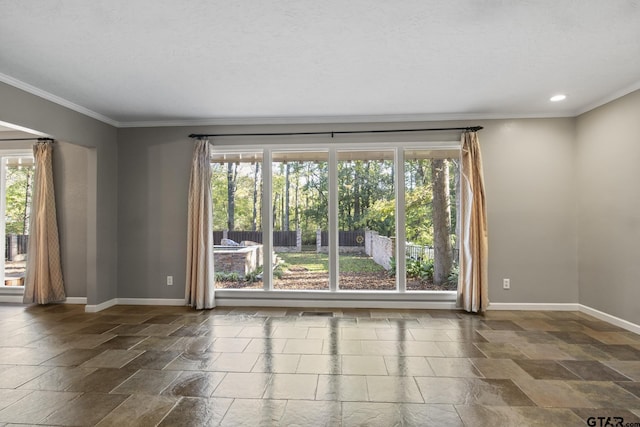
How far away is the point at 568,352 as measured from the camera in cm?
318

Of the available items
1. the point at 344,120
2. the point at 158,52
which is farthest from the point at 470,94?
the point at 158,52

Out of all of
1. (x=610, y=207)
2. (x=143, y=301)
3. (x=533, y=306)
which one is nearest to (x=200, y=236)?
(x=143, y=301)

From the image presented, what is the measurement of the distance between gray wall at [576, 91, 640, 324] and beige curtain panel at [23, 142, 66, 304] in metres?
7.13

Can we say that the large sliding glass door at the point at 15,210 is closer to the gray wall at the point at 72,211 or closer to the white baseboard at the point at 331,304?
the gray wall at the point at 72,211

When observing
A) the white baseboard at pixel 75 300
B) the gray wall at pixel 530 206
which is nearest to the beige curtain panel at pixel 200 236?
the white baseboard at pixel 75 300

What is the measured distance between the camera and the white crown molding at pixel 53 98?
3369 mm

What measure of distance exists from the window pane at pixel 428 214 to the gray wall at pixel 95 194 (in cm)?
415

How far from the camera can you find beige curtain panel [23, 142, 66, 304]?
4.89 meters

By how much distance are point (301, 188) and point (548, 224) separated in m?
3.33

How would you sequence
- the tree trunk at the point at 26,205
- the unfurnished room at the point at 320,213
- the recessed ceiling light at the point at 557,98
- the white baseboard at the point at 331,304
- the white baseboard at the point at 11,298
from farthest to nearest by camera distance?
the tree trunk at the point at 26,205 → the white baseboard at the point at 11,298 → the white baseboard at the point at 331,304 → the recessed ceiling light at the point at 557,98 → the unfurnished room at the point at 320,213

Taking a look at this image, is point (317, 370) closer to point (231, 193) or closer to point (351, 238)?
point (351, 238)

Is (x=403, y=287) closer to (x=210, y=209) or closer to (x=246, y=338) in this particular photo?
(x=246, y=338)

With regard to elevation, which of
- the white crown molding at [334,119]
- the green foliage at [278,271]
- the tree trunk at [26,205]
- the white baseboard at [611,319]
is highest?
the white crown molding at [334,119]

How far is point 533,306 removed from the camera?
4566 millimetres
